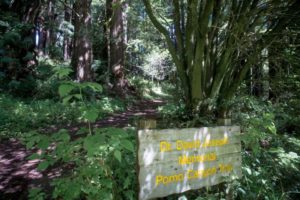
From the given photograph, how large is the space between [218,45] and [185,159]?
3.41 meters

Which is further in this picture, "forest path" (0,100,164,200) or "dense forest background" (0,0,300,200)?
"forest path" (0,100,164,200)

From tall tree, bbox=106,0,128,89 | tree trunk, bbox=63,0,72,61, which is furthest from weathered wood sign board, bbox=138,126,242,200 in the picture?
tree trunk, bbox=63,0,72,61

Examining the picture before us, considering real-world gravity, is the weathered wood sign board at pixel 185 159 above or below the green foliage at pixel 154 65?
below

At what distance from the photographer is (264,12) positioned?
5.23 m

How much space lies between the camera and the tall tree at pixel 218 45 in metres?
5.16

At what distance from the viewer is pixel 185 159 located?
3.14 m

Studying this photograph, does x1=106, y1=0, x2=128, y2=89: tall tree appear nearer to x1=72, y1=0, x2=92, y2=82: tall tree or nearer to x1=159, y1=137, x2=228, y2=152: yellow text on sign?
x1=72, y1=0, x2=92, y2=82: tall tree

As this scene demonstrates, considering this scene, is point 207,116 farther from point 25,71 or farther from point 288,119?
point 25,71

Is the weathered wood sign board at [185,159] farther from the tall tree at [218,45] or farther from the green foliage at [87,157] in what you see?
the tall tree at [218,45]

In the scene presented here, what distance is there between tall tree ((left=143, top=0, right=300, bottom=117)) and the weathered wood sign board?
172 centimetres

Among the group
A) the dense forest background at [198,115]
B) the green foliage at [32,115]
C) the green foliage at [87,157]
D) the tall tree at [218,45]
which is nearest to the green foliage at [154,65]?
the green foliage at [32,115]

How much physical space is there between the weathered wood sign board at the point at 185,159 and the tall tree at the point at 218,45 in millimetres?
1721

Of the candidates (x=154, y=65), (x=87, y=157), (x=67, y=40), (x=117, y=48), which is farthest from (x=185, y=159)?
(x=67, y=40)

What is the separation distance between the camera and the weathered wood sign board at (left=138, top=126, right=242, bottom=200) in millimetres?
2867
